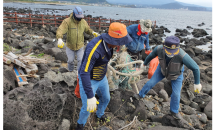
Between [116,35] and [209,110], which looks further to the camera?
[209,110]

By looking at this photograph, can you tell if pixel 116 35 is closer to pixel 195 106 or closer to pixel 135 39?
pixel 135 39

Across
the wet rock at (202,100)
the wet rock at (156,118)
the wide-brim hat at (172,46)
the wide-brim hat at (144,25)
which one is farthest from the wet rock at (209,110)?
the wide-brim hat at (144,25)

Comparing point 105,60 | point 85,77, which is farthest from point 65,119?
point 105,60

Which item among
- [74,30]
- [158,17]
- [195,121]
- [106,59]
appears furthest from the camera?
[158,17]

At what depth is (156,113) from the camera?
390 cm

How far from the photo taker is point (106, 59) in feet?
8.03

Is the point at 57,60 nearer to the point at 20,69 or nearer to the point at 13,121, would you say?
the point at 20,69

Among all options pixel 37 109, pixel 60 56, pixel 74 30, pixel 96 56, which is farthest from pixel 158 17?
pixel 37 109

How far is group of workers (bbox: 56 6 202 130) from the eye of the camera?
225 cm

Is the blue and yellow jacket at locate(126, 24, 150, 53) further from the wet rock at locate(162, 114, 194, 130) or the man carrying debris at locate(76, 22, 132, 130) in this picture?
the man carrying debris at locate(76, 22, 132, 130)

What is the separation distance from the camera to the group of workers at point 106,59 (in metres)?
2.25

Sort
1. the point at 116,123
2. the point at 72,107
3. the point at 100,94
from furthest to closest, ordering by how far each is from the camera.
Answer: the point at 116,123 < the point at 72,107 < the point at 100,94

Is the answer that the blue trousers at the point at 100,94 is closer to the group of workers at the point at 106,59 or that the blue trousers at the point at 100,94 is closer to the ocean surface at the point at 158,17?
the group of workers at the point at 106,59

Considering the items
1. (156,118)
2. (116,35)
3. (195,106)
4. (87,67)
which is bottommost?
(195,106)
